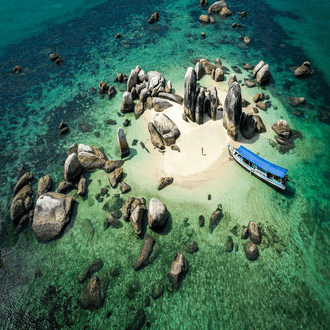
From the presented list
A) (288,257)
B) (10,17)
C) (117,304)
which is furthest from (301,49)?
(10,17)

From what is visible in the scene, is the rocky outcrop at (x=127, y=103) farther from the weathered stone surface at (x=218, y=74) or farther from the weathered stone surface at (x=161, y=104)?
the weathered stone surface at (x=218, y=74)

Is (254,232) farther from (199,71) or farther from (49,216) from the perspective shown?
(199,71)

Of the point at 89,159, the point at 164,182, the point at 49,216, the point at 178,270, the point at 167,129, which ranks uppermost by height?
the point at 167,129

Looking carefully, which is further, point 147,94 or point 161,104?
point 147,94

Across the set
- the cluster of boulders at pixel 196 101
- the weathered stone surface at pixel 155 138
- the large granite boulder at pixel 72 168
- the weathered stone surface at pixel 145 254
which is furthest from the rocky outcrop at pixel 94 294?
the cluster of boulders at pixel 196 101

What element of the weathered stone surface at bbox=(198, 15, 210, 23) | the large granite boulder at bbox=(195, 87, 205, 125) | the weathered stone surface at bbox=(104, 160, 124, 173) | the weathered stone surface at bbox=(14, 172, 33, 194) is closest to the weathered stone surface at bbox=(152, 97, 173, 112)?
the large granite boulder at bbox=(195, 87, 205, 125)

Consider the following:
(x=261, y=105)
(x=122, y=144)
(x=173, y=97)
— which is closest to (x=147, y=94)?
(x=173, y=97)

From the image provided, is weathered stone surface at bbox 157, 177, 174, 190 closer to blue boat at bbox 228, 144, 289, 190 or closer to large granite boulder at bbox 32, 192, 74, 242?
blue boat at bbox 228, 144, 289, 190
